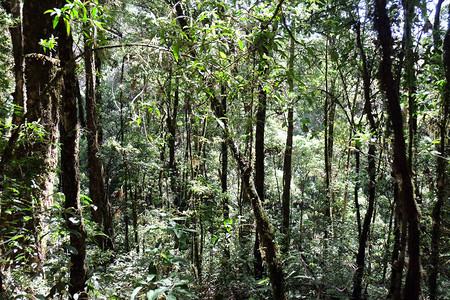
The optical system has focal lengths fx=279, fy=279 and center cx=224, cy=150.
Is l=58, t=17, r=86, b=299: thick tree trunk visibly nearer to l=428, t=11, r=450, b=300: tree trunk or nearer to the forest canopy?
the forest canopy

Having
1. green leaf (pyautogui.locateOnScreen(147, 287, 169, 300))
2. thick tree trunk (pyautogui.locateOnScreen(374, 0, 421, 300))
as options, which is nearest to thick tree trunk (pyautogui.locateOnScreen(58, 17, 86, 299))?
green leaf (pyautogui.locateOnScreen(147, 287, 169, 300))

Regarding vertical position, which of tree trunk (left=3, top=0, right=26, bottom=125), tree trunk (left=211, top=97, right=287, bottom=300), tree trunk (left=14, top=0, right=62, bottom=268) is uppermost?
tree trunk (left=3, top=0, right=26, bottom=125)

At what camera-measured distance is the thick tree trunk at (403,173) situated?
7.16 feet

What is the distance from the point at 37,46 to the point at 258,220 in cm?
303

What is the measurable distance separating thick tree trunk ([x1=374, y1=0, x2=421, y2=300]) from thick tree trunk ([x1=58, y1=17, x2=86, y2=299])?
2455mm

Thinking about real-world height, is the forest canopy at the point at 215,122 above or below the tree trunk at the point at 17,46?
below

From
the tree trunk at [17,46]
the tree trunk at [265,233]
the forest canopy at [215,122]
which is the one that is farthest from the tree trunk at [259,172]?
the tree trunk at [17,46]

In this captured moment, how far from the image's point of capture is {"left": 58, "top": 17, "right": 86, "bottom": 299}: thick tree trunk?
2121 millimetres

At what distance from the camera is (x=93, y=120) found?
688cm

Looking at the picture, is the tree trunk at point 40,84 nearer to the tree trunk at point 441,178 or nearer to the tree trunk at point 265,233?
the tree trunk at point 265,233

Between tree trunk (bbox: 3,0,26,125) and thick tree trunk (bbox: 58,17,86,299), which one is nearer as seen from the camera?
thick tree trunk (bbox: 58,17,86,299)

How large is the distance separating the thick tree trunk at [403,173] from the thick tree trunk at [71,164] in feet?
8.06

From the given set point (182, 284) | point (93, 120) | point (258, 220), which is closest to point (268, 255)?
point (258, 220)

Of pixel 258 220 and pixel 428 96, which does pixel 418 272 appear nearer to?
pixel 258 220
